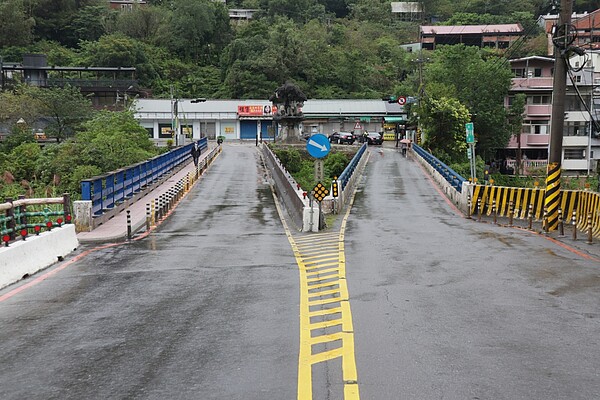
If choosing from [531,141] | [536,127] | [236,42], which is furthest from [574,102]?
[236,42]

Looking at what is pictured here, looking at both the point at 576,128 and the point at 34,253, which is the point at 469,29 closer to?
the point at 576,128

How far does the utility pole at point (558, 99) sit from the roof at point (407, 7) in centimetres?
13842

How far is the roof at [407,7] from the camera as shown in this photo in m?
155

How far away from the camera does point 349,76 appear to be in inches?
4252

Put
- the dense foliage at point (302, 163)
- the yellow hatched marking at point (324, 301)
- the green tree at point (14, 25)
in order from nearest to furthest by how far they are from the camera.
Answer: the yellow hatched marking at point (324, 301)
the dense foliage at point (302, 163)
the green tree at point (14, 25)

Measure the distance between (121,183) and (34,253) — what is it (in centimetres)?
1253

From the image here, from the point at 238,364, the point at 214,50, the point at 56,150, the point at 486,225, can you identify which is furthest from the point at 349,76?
the point at 238,364

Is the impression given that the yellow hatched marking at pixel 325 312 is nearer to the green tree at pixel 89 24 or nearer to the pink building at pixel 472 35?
the pink building at pixel 472 35

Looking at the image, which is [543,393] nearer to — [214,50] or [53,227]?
[53,227]

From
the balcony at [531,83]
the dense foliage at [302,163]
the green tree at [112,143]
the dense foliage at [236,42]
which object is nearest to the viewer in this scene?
the green tree at [112,143]

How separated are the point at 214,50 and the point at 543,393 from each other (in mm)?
127192

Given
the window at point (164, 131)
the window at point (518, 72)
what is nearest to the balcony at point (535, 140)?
the window at point (518, 72)

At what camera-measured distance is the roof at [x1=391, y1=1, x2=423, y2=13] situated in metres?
155

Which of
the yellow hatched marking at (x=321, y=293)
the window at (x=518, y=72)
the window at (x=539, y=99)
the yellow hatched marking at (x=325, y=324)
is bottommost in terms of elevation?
the yellow hatched marking at (x=321, y=293)
